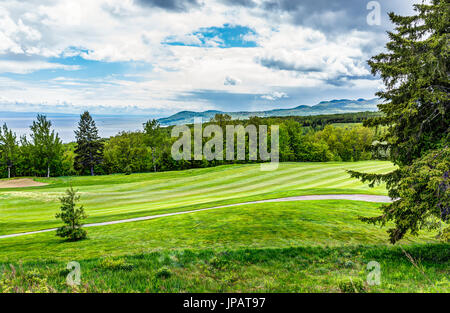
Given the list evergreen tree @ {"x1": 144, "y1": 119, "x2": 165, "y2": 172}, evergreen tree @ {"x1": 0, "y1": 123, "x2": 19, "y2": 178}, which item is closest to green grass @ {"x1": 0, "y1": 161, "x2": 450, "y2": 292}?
evergreen tree @ {"x1": 0, "y1": 123, "x2": 19, "y2": 178}

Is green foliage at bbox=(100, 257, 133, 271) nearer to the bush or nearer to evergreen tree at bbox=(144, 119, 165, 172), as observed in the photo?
the bush

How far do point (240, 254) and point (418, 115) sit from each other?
7.38 metres

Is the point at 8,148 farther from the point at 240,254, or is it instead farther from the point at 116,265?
the point at 240,254

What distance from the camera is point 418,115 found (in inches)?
316

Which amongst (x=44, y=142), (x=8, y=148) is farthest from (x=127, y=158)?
(x=8, y=148)

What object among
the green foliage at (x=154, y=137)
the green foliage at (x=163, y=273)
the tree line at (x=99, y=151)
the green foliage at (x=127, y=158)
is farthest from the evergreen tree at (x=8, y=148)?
the green foliage at (x=163, y=273)

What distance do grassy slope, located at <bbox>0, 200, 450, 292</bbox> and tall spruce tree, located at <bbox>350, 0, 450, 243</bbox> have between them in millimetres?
1751

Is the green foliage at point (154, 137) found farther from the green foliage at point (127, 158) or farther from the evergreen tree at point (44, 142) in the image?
the evergreen tree at point (44, 142)

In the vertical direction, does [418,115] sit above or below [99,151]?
above

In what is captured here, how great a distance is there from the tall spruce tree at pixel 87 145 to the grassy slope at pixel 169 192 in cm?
2756

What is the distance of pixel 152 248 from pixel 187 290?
484 cm
